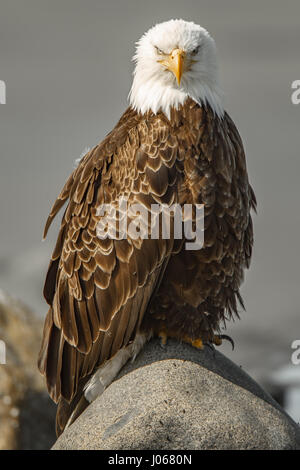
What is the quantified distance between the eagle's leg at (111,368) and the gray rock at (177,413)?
0.05 m

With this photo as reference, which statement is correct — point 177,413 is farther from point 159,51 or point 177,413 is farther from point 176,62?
point 159,51

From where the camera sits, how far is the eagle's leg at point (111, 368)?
5.76m

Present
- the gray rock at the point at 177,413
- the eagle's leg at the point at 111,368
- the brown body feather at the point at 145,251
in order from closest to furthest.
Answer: the gray rock at the point at 177,413, the brown body feather at the point at 145,251, the eagle's leg at the point at 111,368

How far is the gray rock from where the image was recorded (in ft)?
17.3

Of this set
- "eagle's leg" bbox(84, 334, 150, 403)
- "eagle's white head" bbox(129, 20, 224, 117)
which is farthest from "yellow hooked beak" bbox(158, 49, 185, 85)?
"eagle's leg" bbox(84, 334, 150, 403)

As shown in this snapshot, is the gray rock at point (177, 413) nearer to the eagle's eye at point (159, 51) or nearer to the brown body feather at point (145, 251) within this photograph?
the brown body feather at point (145, 251)

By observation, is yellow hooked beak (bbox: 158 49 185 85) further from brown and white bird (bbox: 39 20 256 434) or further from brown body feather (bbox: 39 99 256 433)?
brown body feather (bbox: 39 99 256 433)

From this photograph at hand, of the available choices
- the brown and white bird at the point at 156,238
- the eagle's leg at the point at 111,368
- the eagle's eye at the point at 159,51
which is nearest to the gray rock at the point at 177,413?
the eagle's leg at the point at 111,368

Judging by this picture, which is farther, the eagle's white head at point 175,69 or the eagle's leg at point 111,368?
the eagle's leg at point 111,368

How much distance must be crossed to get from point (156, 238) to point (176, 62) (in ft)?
3.68

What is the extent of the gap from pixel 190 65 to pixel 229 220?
1.04 m

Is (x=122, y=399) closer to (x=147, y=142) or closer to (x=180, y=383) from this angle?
(x=180, y=383)

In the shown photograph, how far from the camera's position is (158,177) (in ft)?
17.9
